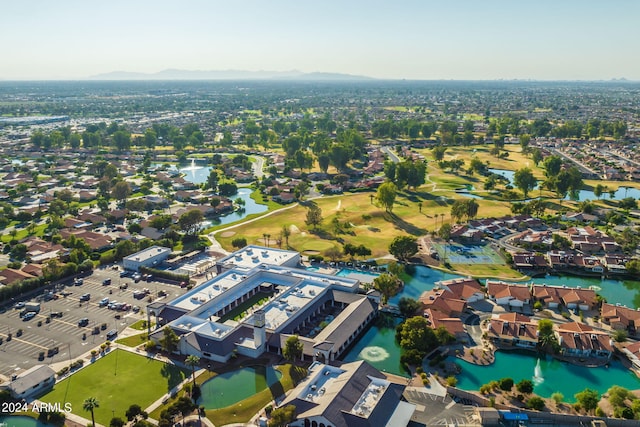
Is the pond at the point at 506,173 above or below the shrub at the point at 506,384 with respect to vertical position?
above

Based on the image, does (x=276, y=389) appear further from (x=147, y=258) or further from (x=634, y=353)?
(x=147, y=258)

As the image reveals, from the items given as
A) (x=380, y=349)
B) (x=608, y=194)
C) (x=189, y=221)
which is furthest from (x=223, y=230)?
(x=608, y=194)

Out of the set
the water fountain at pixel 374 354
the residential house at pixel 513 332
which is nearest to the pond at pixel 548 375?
the residential house at pixel 513 332

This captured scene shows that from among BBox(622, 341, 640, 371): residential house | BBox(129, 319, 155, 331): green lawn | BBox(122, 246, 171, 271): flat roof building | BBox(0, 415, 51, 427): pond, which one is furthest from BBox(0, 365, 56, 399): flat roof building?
BBox(622, 341, 640, 371): residential house

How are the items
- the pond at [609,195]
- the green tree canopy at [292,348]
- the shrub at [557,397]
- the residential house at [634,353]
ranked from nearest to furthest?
the shrub at [557,397] → the green tree canopy at [292,348] → the residential house at [634,353] → the pond at [609,195]

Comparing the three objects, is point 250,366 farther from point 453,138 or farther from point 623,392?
point 453,138

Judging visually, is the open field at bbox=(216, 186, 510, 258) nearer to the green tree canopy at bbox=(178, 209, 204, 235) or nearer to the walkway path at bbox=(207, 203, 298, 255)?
the walkway path at bbox=(207, 203, 298, 255)

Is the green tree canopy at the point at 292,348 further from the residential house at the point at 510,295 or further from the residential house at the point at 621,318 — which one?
the residential house at the point at 621,318
